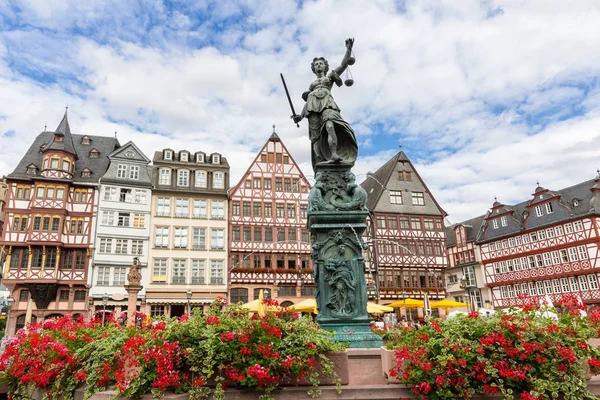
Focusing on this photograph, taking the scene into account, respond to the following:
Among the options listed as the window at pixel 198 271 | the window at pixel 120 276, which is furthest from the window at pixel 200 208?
the window at pixel 120 276

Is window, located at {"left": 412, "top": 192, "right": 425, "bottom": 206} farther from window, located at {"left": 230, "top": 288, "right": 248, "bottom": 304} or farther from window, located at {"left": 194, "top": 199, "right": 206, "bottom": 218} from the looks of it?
window, located at {"left": 194, "top": 199, "right": 206, "bottom": 218}

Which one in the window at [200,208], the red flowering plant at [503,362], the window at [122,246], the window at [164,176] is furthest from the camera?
the window at [164,176]

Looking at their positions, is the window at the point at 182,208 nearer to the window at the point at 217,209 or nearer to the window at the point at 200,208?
the window at the point at 200,208

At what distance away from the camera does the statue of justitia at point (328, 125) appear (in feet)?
29.3

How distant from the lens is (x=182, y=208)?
3666 cm

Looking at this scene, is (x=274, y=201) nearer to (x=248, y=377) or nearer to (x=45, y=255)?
(x=45, y=255)

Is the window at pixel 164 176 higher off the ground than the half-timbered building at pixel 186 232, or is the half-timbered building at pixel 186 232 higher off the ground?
the window at pixel 164 176

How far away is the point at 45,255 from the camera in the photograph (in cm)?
3156

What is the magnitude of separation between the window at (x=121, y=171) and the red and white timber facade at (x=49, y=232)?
1.69 meters

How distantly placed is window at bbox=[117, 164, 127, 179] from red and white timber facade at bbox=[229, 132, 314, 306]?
8912 mm

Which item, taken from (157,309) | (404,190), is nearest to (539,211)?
(404,190)

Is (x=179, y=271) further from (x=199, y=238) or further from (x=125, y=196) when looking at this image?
(x=125, y=196)

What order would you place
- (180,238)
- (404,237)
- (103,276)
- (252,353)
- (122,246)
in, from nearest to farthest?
(252,353) → (103,276) → (122,246) → (180,238) → (404,237)

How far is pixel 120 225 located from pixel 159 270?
473 cm
